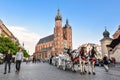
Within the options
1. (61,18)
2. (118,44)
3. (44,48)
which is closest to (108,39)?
(118,44)

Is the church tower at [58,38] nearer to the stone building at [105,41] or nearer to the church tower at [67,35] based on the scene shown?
the church tower at [67,35]

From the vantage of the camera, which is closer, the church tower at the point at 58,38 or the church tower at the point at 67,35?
the church tower at the point at 58,38

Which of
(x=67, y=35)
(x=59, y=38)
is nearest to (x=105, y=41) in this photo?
(x=59, y=38)

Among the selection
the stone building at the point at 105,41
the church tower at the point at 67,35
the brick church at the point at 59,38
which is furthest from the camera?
the church tower at the point at 67,35

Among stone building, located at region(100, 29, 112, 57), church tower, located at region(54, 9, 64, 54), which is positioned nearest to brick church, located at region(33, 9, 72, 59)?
church tower, located at region(54, 9, 64, 54)

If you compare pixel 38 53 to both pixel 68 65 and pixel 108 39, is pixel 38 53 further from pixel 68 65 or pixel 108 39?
pixel 68 65

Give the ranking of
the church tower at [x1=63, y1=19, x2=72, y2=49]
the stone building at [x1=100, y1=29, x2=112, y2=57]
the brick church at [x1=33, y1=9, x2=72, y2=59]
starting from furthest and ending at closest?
the church tower at [x1=63, y1=19, x2=72, y2=49] → the brick church at [x1=33, y1=9, x2=72, y2=59] → the stone building at [x1=100, y1=29, x2=112, y2=57]

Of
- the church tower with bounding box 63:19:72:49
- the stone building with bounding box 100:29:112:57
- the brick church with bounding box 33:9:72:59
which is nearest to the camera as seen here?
the stone building with bounding box 100:29:112:57

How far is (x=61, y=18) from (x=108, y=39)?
9695 cm

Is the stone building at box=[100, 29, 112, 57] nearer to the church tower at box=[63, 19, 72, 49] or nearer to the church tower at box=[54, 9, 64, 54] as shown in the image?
the church tower at box=[54, 9, 64, 54]

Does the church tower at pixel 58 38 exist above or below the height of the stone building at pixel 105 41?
above

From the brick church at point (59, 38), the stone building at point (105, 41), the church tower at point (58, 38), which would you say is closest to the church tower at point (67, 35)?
the brick church at point (59, 38)

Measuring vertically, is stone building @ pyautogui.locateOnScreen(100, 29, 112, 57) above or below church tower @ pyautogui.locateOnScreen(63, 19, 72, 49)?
below

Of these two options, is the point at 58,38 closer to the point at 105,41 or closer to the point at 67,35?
the point at 67,35
